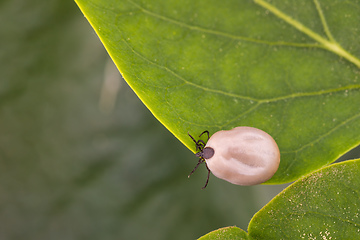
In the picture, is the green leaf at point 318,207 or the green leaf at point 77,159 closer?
the green leaf at point 318,207

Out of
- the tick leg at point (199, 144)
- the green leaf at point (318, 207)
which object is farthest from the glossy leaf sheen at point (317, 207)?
the tick leg at point (199, 144)

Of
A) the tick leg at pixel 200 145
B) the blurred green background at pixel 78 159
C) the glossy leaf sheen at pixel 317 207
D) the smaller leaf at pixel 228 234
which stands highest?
the tick leg at pixel 200 145

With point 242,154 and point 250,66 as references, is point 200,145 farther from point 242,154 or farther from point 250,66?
point 250,66

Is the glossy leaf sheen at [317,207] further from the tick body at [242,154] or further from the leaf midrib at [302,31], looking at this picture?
the leaf midrib at [302,31]

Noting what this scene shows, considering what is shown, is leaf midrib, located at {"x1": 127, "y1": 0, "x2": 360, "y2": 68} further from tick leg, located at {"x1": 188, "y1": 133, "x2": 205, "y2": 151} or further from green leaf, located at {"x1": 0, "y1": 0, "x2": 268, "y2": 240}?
green leaf, located at {"x1": 0, "y1": 0, "x2": 268, "y2": 240}

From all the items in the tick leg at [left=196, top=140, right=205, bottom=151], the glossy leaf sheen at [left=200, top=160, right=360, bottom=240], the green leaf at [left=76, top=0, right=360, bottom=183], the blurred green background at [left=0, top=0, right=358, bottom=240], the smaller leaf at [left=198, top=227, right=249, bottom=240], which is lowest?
the blurred green background at [left=0, top=0, right=358, bottom=240]

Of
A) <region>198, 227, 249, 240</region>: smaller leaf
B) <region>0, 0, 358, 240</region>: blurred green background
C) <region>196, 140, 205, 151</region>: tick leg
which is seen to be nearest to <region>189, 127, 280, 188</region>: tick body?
<region>196, 140, 205, 151</region>: tick leg
